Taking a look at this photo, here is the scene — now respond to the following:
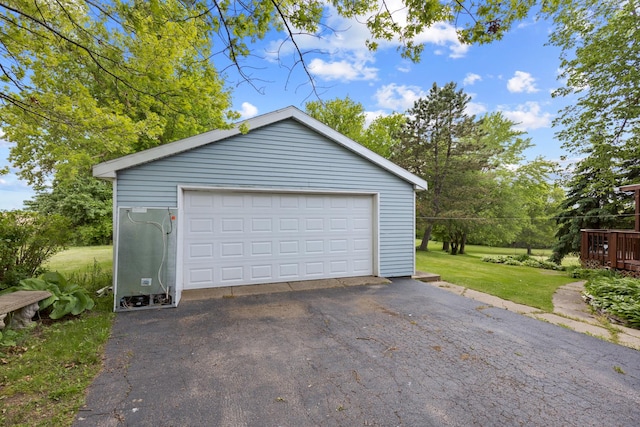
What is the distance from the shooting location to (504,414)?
2.05 metres

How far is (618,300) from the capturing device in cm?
459

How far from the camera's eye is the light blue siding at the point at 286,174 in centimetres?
503

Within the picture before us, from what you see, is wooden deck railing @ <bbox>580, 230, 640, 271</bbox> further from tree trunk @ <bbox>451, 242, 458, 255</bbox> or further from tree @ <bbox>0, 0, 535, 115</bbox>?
tree trunk @ <bbox>451, 242, 458, 255</bbox>

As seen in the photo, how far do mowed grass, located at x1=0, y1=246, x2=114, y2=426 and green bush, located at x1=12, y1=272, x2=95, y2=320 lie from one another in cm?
14

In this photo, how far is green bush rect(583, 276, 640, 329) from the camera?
412cm

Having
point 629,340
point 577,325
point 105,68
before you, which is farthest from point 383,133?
point 629,340

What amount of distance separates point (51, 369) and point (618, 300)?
25.8ft

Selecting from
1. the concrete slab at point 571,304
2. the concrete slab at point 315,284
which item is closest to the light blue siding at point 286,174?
the concrete slab at point 315,284

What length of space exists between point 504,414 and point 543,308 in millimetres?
3717

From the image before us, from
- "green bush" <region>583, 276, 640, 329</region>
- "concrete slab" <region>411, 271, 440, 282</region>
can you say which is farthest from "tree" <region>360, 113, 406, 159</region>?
"green bush" <region>583, 276, 640, 329</region>

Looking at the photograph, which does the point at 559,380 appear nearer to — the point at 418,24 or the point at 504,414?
the point at 504,414

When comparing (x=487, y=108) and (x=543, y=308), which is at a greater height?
(x=487, y=108)

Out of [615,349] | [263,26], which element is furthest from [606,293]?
[263,26]

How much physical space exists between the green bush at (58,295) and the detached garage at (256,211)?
48 centimetres
